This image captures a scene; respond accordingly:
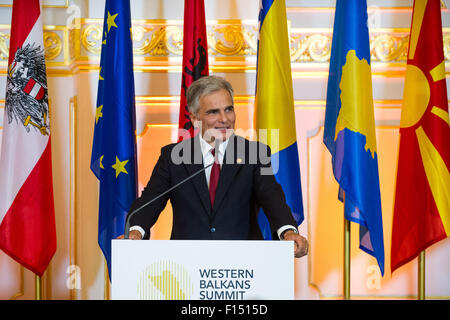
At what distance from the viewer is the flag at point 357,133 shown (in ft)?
9.50

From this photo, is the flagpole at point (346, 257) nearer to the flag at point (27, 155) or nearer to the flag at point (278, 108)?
the flag at point (278, 108)

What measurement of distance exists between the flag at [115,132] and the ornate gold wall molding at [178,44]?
1.38 ft

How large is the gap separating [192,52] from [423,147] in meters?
1.41

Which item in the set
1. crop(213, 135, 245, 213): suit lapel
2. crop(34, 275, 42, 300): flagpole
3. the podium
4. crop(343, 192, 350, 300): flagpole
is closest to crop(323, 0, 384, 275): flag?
crop(343, 192, 350, 300): flagpole

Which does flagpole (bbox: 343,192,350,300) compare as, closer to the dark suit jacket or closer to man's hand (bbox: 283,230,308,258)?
the dark suit jacket

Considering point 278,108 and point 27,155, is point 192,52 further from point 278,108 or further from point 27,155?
point 27,155

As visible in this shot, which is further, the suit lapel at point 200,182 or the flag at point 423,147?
the flag at point 423,147

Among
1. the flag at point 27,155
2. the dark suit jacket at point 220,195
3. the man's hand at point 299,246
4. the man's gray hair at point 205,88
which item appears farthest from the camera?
the flag at point 27,155

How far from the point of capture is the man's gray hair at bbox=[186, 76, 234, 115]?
2123mm

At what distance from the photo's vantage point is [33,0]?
300 cm

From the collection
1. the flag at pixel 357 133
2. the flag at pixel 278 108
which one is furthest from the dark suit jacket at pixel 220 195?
the flag at pixel 357 133

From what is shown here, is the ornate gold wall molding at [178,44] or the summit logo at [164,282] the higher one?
the ornate gold wall molding at [178,44]
